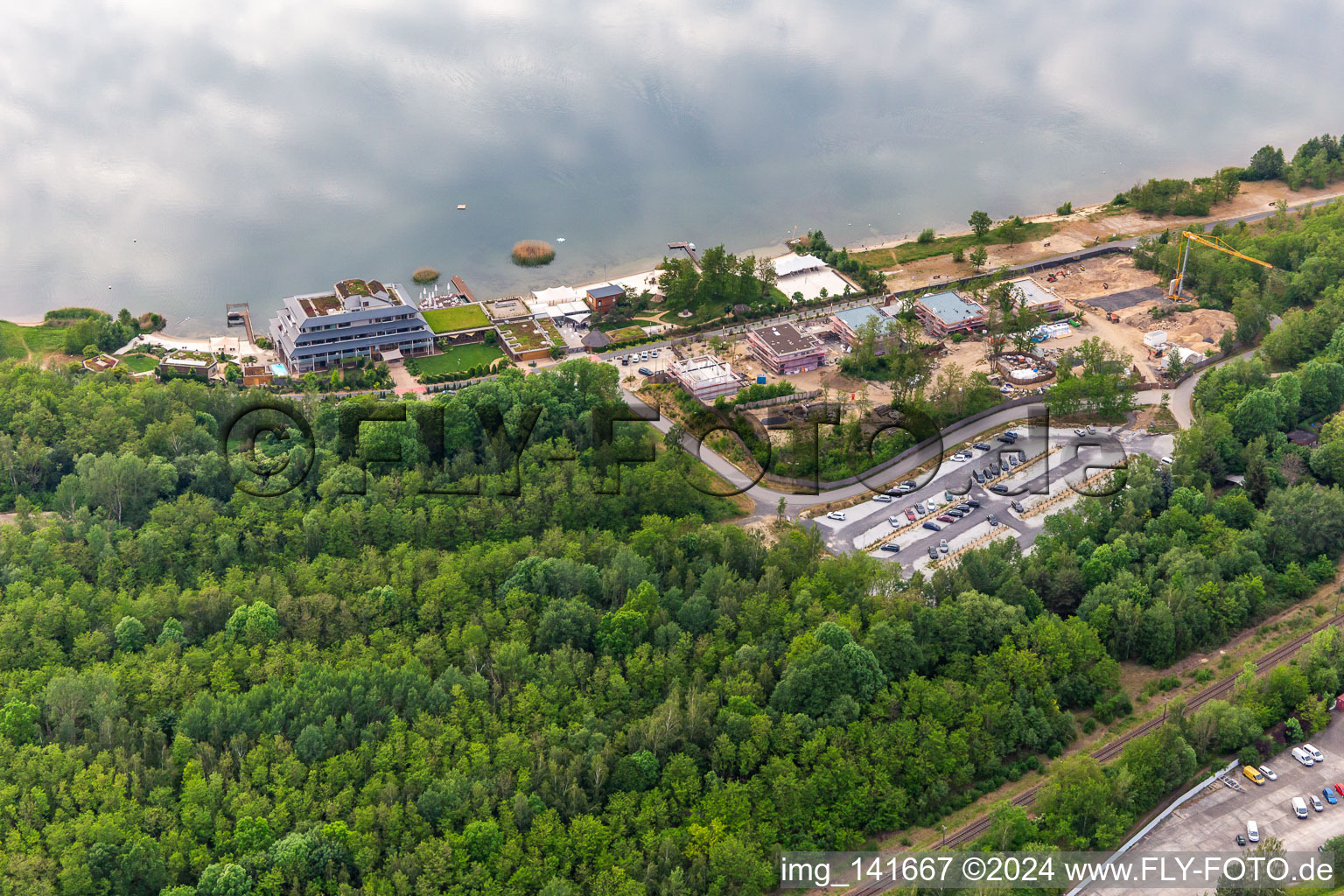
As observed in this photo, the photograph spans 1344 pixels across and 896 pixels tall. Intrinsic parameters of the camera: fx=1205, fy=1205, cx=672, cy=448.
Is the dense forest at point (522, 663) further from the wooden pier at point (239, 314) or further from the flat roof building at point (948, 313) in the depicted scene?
the flat roof building at point (948, 313)

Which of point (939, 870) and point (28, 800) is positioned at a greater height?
point (28, 800)

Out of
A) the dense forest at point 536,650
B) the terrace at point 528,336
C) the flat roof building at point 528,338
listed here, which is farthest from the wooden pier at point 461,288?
the dense forest at point 536,650

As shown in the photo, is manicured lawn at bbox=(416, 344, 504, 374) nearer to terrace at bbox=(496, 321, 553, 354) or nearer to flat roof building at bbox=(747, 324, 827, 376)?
terrace at bbox=(496, 321, 553, 354)

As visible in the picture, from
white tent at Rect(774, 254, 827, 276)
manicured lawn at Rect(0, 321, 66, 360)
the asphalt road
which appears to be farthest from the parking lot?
manicured lawn at Rect(0, 321, 66, 360)

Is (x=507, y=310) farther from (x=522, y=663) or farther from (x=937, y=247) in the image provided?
(x=522, y=663)

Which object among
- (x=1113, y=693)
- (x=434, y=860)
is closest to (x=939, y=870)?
(x=1113, y=693)

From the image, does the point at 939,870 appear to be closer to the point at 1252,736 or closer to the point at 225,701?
the point at 1252,736
